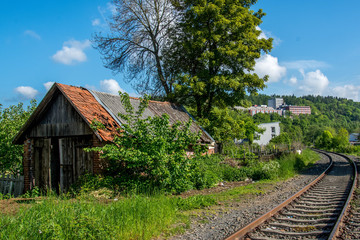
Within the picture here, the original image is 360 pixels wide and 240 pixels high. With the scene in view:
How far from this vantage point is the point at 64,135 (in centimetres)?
1204

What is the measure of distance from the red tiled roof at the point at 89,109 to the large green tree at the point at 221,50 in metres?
7.57

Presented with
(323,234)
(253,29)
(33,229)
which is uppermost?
(253,29)

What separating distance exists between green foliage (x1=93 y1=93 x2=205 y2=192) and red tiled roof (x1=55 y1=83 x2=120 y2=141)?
97 cm

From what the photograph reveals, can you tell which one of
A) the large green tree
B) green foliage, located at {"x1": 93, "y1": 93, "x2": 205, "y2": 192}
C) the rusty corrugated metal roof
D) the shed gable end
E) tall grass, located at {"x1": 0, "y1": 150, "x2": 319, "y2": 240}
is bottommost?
tall grass, located at {"x1": 0, "y1": 150, "x2": 319, "y2": 240}

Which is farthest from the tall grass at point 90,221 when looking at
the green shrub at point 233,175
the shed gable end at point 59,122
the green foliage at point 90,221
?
the green shrub at point 233,175

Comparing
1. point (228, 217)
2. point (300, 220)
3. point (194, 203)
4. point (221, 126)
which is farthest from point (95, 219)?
point (221, 126)

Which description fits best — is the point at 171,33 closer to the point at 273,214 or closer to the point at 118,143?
the point at 118,143

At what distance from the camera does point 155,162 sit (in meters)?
9.81

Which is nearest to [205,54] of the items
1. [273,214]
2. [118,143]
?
[118,143]

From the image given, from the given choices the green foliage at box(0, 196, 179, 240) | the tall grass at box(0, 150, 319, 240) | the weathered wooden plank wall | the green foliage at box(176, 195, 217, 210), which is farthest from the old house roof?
the green foliage at box(0, 196, 179, 240)

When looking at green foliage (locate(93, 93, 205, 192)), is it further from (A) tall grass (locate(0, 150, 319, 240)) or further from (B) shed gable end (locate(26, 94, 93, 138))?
(B) shed gable end (locate(26, 94, 93, 138))

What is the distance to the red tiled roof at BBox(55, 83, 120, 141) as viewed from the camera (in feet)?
36.4

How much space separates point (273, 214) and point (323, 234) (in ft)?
5.33

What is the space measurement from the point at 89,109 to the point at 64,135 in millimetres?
1537
